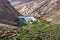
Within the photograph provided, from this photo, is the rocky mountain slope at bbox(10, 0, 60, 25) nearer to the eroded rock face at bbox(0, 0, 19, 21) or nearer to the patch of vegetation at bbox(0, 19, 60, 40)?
the eroded rock face at bbox(0, 0, 19, 21)

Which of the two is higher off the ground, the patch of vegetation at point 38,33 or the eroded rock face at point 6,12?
the eroded rock face at point 6,12

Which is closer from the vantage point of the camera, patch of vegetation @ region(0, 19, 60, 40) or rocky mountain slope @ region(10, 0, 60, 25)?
patch of vegetation @ region(0, 19, 60, 40)

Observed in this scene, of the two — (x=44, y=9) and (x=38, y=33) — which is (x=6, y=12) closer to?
(x=38, y=33)

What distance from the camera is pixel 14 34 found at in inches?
563

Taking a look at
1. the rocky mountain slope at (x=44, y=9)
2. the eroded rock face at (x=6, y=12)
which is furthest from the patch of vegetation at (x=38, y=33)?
the rocky mountain slope at (x=44, y=9)

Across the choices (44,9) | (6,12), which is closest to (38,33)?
(6,12)

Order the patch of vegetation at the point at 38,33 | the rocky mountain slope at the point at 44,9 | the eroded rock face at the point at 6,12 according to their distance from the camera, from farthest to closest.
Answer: the rocky mountain slope at the point at 44,9
the eroded rock face at the point at 6,12
the patch of vegetation at the point at 38,33

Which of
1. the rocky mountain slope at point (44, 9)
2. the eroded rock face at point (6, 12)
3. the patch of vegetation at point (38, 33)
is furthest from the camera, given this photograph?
the rocky mountain slope at point (44, 9)

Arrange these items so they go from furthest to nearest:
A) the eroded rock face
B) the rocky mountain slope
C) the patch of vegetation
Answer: the rocky mountain slope, the eroded rock face, the patch of vegetation

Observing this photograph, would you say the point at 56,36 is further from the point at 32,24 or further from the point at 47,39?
the point at 32,24

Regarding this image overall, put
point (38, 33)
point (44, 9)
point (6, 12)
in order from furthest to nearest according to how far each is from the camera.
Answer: point (44, 9) → point (6, 12) → point (38, 33)

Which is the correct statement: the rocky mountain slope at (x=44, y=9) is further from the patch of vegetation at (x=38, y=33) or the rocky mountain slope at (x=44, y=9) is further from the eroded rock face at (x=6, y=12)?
→ the patch of vegetation at (x=38, y=33)

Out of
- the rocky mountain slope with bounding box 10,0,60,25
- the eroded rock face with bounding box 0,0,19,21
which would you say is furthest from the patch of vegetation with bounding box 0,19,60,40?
the rocky mountain slope with bounding box 10,0,60,25

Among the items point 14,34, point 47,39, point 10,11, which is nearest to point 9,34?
point 14,34
